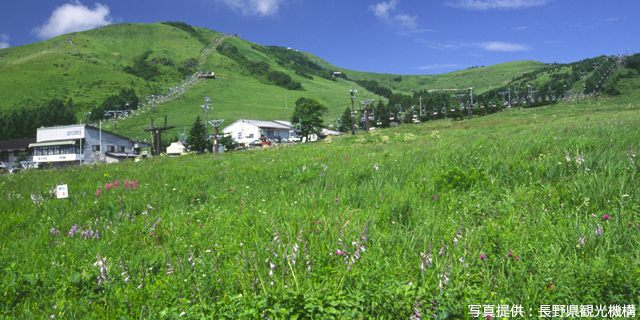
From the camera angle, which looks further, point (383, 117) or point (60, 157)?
point (383, 117)

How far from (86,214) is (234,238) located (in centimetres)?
301

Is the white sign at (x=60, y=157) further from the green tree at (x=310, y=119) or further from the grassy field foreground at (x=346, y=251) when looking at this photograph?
the grassy field foreground at (x=346, y=251)

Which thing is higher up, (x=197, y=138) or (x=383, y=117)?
(x=383, y=117)

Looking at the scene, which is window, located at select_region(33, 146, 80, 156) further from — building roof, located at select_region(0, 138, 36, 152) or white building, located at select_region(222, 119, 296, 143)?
white building, located at select_region(222, 119, 296, 143)

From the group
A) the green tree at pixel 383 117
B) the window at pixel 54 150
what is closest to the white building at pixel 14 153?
the window at pixel 54 150

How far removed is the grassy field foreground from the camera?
7.38 ft

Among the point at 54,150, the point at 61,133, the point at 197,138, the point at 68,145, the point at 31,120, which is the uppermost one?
the point at 31,120

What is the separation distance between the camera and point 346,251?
9.09ft

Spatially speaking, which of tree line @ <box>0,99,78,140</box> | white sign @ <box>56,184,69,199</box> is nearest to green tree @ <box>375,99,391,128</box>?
white sign @ <box>56,184,69,199</box>

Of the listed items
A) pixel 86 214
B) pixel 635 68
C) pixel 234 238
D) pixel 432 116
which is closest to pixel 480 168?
pixel 234 238

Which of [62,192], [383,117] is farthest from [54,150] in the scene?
[383,117]

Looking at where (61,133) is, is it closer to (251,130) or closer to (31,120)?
(31,120)

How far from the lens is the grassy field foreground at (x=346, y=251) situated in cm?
225

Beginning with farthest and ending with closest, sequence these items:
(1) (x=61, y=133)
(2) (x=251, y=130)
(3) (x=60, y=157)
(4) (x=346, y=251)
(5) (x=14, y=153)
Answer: (2) (x=251, y=130), (1) (x=61, y=133), (3) (x=60, y=157), (5) (x=14, y=153), (4) (x=346, y=251)
